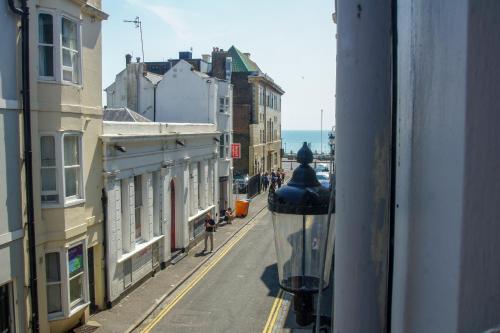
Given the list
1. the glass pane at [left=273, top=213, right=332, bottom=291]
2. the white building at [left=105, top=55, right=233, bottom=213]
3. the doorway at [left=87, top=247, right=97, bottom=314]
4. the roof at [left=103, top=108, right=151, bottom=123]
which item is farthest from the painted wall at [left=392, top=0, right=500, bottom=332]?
the white building at [left=105, top=55, right=233, bottom=213]

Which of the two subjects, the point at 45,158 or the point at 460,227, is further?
the point at 45,158

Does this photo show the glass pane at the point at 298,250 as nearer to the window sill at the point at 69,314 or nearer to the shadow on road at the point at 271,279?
the window sill at the point at 69,314

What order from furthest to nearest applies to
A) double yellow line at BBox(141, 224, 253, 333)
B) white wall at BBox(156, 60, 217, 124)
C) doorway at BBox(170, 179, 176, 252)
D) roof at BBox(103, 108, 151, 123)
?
white wall at BBox(156, 60, 217, 124)
doorway at BBox(170, 179, 176, 252)
roof at BBox(103, 108, 151, 123)
double yellow line at BBox(141, 224, 253, 333)

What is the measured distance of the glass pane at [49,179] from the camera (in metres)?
13.2

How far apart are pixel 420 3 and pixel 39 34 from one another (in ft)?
43.2

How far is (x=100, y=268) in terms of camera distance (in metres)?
15.9

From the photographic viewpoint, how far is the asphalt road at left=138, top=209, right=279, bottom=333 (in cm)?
1494

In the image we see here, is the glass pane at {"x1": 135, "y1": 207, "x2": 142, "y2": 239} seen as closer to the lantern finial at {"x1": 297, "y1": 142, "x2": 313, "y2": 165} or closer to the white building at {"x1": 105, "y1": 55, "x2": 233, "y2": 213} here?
the white building at {"x1": 105, "y1": 55, "x2": 233, "y2": 213}

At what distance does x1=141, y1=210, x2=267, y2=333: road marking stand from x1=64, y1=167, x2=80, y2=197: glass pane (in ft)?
14.5

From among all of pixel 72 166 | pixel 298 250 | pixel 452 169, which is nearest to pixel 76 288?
pixel 72 166

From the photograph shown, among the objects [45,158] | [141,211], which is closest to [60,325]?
[45,158]

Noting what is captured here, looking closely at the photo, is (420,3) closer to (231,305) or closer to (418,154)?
(418,154)

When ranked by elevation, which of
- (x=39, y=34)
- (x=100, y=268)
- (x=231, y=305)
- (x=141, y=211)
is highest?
(x=39, y=34)

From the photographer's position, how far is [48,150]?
13.1m
